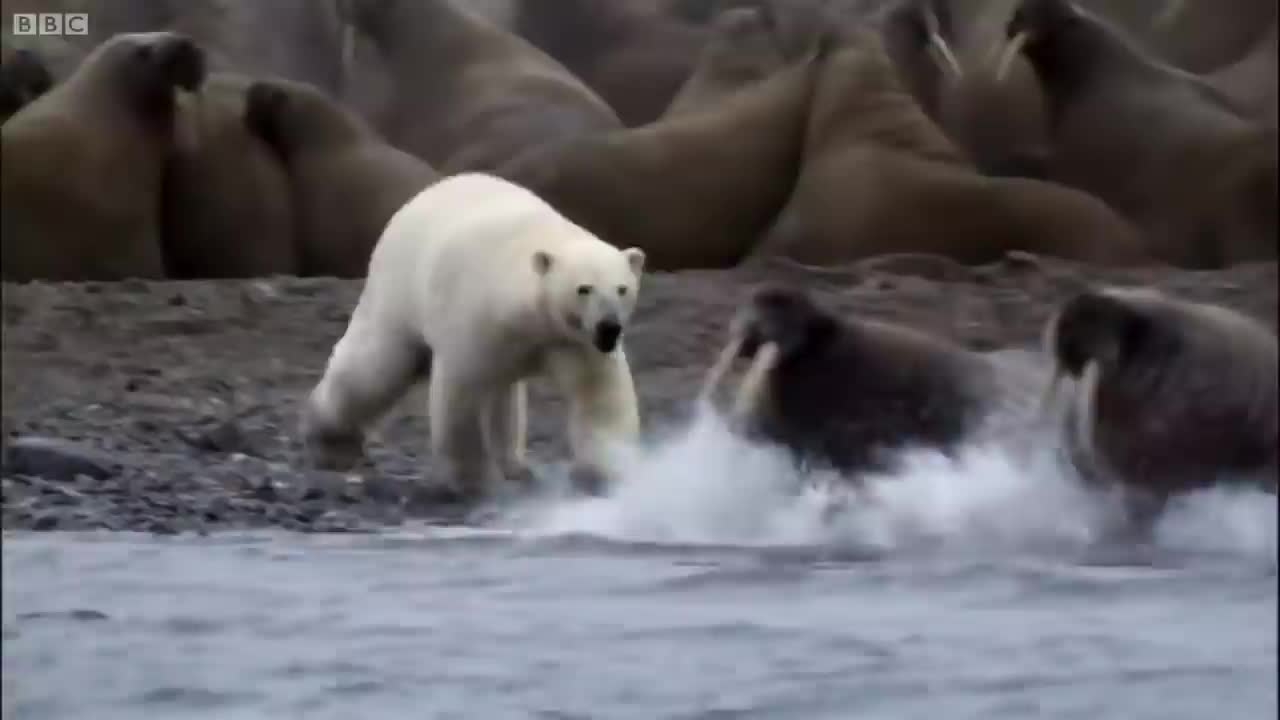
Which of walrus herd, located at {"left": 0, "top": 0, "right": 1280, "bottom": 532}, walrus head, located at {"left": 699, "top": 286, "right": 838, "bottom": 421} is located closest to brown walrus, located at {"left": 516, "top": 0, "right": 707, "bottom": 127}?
walrus herd, located at {"left": 0, "top": 0, "right": 1280, "bottom": 532}

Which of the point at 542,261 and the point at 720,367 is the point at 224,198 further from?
the point at 720,367

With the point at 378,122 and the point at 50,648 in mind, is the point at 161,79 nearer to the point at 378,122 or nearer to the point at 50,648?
the point at 378,122

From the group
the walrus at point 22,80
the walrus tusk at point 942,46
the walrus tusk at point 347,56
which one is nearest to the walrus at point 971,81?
the walrus tusk at point 942,46

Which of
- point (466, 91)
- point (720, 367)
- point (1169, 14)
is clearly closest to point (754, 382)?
point (720, 367)

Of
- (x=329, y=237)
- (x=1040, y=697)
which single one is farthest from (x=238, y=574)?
(x=1040, y=697)

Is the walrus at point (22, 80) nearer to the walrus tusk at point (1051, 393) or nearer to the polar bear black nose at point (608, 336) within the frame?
the polar bear black nose at point (608, 336)
